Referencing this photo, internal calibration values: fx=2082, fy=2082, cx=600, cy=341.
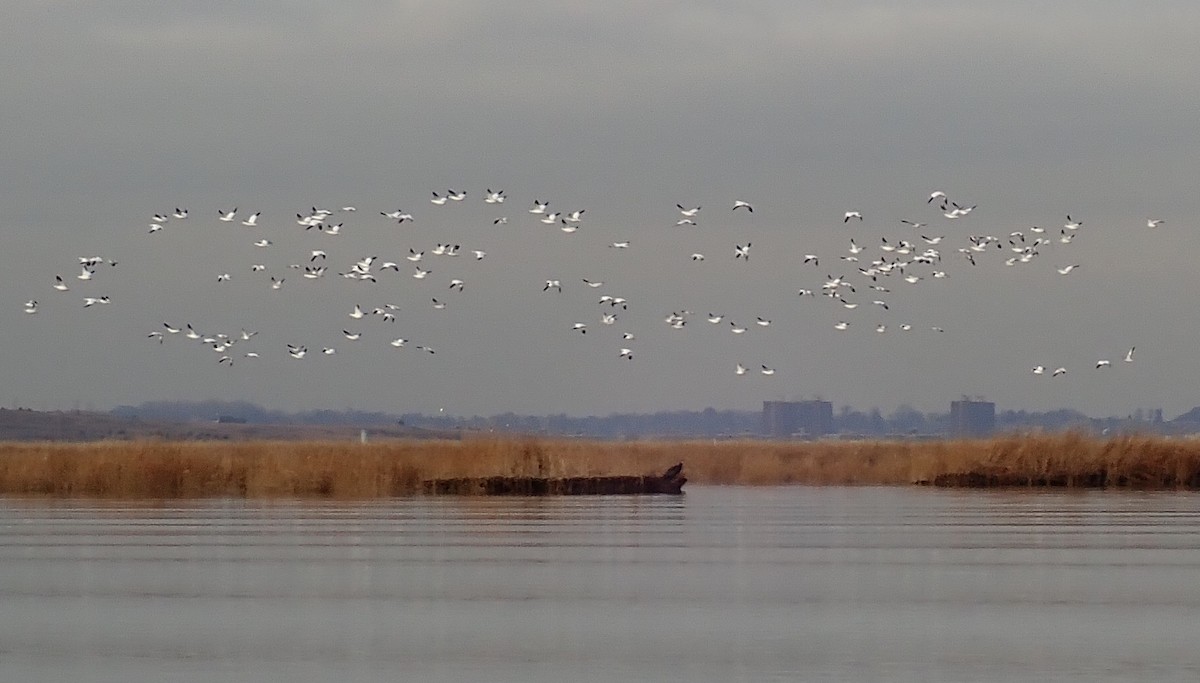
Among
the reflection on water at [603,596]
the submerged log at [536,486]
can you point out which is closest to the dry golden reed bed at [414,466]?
the submerged log at [536,486]

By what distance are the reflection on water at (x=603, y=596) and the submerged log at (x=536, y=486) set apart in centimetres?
582

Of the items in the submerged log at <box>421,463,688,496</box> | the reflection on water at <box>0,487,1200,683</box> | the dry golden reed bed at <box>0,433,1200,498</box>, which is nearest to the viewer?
the reflection on water at <box>0,487,1200,683</box>

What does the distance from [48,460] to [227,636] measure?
31.3m

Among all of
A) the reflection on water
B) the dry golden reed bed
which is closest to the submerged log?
the dry golden reed bed

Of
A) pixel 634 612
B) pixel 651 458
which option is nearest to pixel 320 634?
pixel 634 612

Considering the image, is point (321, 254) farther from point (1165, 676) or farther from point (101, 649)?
point (1165, 676)

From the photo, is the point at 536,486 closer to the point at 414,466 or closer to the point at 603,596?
the point at 414,466

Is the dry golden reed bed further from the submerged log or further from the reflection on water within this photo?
the reflection on water

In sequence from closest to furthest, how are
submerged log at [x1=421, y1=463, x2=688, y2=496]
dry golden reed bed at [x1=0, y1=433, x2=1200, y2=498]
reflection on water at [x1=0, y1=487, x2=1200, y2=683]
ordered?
reflection on water at [x1=0, y1=487, x2=1200, y2=683], submerged log at [x1=421, y1=463, x2=688, y2=496], dry golden reed bed at [x1=0, y1=433, x2=1200, y2=498]

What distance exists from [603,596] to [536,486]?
71.1ft

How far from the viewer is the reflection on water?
18.7 metres

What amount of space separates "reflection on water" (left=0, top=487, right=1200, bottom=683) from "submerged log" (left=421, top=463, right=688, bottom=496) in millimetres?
5821

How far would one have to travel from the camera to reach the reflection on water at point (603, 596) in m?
18.7

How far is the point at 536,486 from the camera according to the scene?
45.9 m
